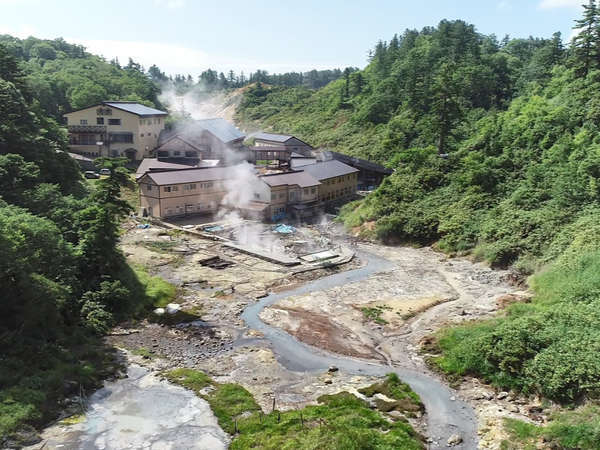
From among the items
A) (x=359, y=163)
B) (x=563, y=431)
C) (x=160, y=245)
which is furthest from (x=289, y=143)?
(x=563, y=431)

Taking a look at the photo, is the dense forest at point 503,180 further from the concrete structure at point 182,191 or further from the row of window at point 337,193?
the concrete structure at point 182,191

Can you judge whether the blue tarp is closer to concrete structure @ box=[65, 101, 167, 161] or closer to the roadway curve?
the roadway curve

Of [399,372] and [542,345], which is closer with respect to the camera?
[542,345]

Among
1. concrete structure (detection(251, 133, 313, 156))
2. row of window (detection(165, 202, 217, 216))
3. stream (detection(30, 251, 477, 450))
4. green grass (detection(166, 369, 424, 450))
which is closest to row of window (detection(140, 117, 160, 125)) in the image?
concrete structure (detection(251, 133, 313, 156))

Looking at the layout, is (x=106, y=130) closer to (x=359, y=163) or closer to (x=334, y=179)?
(x=334, y=179)

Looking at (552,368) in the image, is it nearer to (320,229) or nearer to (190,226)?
(320,229)

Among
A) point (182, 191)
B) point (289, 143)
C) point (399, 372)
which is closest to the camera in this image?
point (399, 372)

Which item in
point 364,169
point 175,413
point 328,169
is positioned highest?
point 328,169
